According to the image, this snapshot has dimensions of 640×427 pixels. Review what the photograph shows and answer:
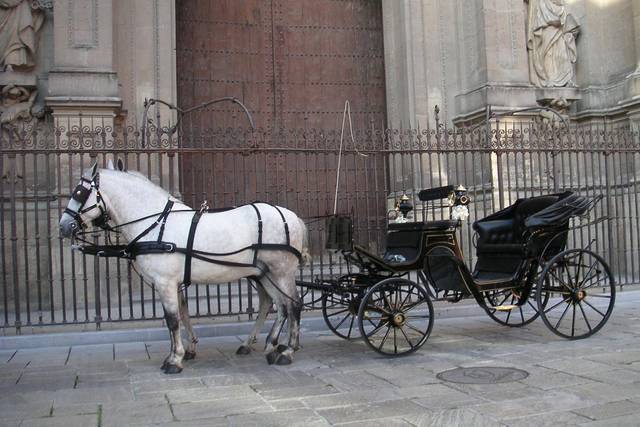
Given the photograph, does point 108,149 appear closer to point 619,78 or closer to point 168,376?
point 168,376

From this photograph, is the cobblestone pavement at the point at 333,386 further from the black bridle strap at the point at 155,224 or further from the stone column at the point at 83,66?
the stone column at the point at 83,66

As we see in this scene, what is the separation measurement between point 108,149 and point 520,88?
26.7 ft

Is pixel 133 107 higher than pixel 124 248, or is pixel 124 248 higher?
pixel 133 107

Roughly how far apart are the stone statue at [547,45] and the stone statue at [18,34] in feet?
31.8

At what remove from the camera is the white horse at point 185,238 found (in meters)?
5.89

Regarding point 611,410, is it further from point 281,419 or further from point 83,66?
point 83,66

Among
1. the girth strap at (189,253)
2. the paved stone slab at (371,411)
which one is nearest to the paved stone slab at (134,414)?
the paved stone slab at (371,411)

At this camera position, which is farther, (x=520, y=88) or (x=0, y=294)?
(x=520, y=88)

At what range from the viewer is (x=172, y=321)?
19.3 feet

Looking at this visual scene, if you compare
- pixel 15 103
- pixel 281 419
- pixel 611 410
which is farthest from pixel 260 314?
pixel 15 103

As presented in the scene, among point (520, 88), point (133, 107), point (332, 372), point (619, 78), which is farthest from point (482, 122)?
point (332, 372)

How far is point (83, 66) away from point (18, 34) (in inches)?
51.3

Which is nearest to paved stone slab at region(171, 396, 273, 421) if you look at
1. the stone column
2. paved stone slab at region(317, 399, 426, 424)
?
paved stone slab at region(317, 399, 426, 424)

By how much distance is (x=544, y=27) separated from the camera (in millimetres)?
13008
